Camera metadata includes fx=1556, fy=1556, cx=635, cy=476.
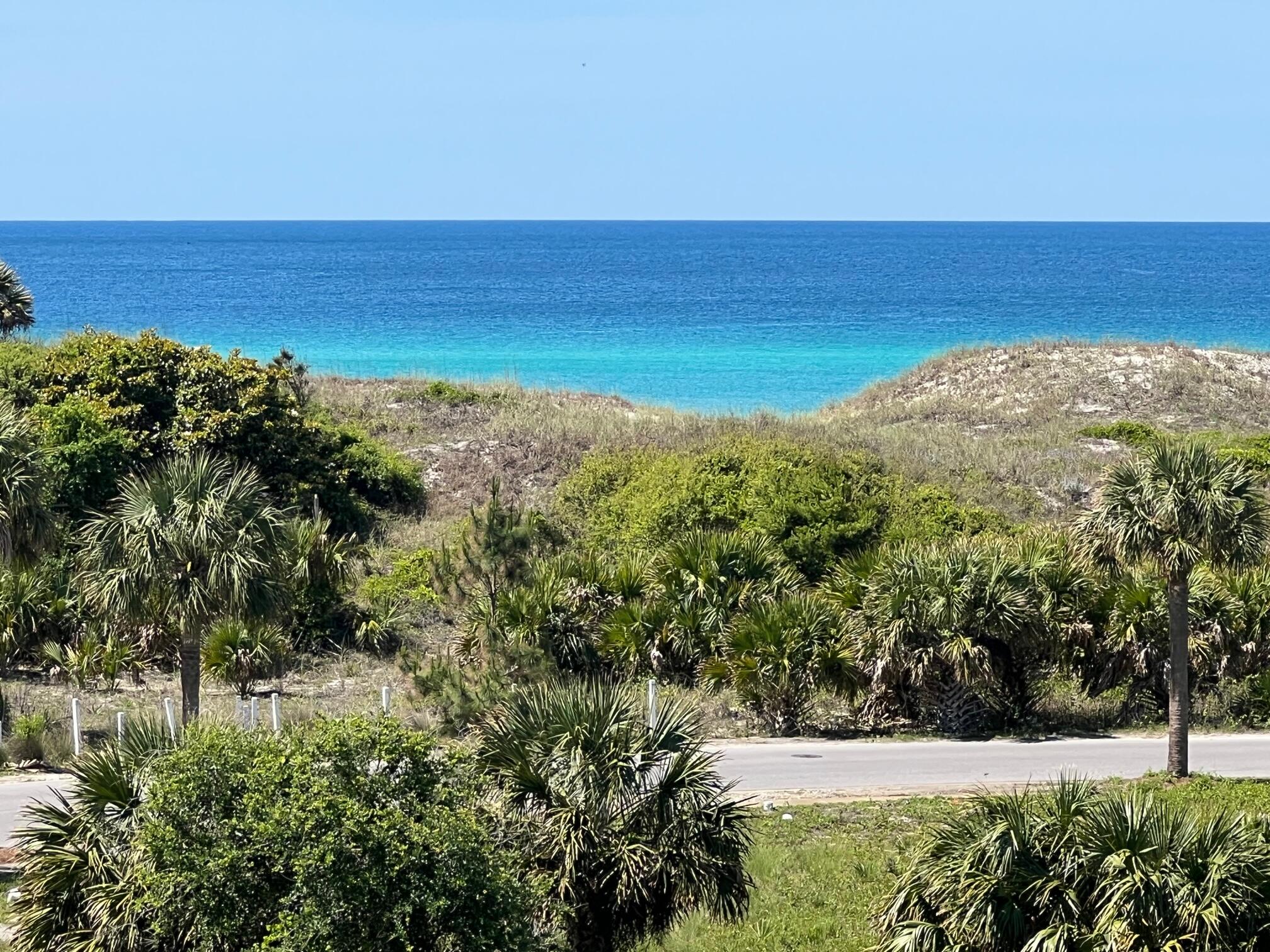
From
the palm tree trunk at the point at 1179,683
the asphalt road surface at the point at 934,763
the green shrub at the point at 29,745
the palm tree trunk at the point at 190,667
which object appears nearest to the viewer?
the palm tree trunk at the point at 1179,683

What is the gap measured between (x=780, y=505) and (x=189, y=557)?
14470mm

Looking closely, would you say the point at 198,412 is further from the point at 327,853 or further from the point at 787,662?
the point at 327,853

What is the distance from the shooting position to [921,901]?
1203cm

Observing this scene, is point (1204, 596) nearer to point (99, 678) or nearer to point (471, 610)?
point (471, 610)

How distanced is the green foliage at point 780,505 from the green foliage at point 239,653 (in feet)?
28.9

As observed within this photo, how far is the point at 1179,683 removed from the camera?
1964 centimetres

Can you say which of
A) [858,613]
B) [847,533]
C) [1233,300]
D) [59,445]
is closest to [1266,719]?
[858,613]

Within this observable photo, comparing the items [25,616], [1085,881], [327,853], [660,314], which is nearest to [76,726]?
[25,616]

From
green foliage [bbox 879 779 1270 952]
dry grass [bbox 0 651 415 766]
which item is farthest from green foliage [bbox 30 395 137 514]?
green foliage [bbox 879 779 1270 952]

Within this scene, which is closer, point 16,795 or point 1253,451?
point 16,795

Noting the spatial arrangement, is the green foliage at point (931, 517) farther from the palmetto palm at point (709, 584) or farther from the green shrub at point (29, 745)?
the green shrub at point (29, 745)

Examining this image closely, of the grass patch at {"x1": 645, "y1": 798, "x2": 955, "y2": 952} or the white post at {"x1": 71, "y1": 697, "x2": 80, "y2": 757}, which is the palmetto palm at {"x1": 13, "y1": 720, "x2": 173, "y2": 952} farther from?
the white post at {"x1": 71, "y1": 697, "x2": 80, "y2": 757}

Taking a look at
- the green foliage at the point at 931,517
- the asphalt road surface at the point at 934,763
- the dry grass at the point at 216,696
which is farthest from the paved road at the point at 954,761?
the green foliage at the point at 931,517

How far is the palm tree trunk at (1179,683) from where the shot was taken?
64.3 ft
